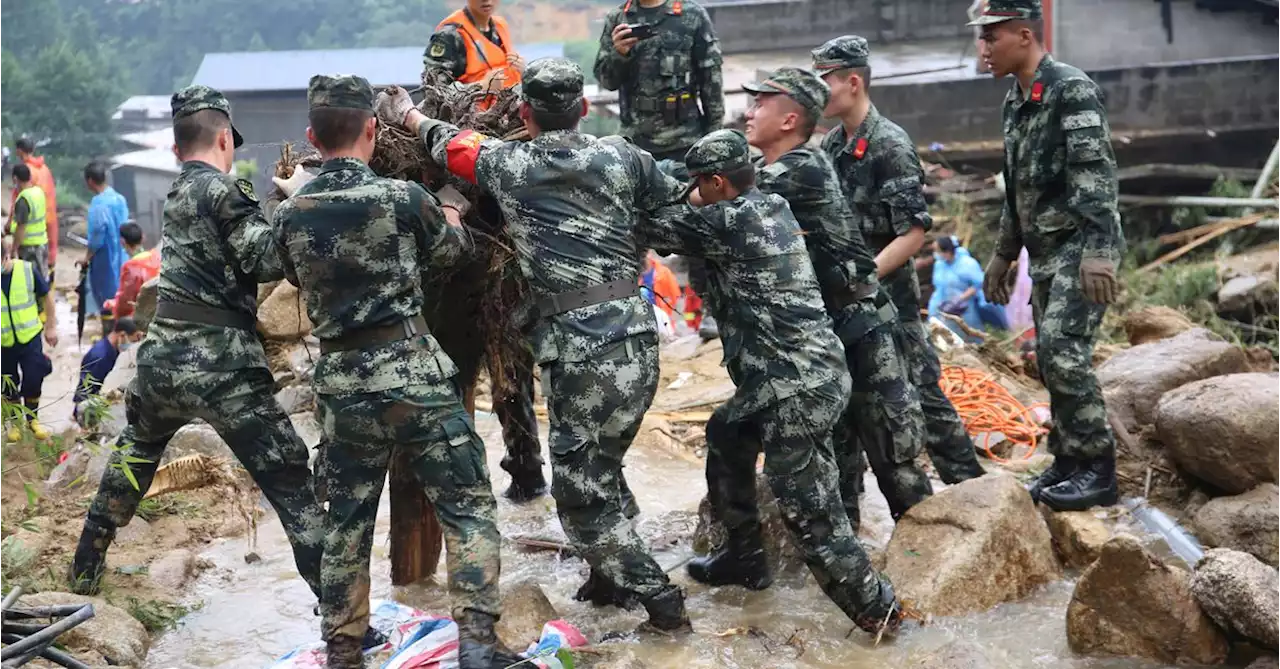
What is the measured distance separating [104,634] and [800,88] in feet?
11.5

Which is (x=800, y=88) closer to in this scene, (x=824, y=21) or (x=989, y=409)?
(x=989, y=409)

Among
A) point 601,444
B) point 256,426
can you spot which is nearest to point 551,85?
point 601,444

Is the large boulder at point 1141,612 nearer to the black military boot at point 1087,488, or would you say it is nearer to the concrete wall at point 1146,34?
the black military boot at point 1087,488

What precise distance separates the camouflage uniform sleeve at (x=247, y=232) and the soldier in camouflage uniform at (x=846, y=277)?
1.97 metres

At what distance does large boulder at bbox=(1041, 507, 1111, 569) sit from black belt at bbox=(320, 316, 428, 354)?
3.12 m

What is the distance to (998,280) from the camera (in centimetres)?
663

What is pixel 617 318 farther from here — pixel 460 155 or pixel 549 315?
pixel 460 155

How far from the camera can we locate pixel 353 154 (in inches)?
187

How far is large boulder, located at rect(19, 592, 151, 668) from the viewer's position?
498cm

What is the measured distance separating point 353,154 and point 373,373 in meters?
0.80

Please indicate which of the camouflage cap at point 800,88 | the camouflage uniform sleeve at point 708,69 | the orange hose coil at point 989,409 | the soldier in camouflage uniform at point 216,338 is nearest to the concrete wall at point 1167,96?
the orange hose coil at point 989,409

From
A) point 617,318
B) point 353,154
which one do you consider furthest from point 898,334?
point 353,154

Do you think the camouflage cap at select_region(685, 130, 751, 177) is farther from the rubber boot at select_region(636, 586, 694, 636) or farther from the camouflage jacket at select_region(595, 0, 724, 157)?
the camouflage jacket at select_region(595, 0, 724, 157)

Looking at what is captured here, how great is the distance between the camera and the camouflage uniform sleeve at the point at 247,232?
16.3 feet
